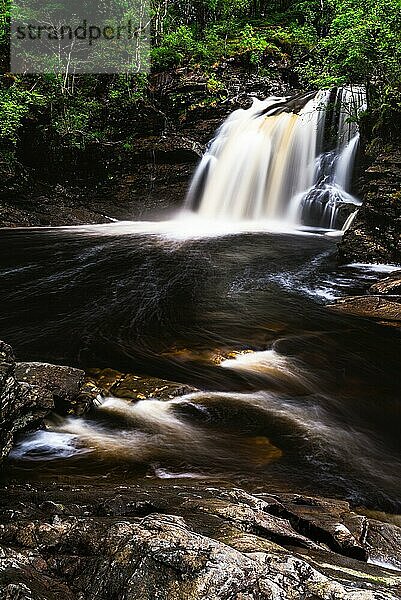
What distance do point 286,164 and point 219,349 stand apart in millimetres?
11969

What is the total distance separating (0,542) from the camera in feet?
6.04

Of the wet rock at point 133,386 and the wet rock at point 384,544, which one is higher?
the wet rock at point 384,544

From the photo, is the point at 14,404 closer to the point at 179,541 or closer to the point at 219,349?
the point at 179,541

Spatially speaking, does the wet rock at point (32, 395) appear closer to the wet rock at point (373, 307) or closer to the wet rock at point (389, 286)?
the wet rock at point (373, 307)

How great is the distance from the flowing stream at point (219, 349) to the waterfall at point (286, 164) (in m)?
0.16

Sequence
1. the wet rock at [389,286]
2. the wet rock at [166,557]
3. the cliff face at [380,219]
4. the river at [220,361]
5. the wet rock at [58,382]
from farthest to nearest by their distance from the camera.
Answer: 1. the cliff face at [380,219]
2. the wet rock at [389,286]
3. the wet rock at [58,382]
4. the river at [220,361]
5. the wet rock at [166,557]

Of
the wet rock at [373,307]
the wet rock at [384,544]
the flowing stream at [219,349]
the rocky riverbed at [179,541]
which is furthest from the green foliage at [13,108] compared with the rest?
the wet rock at [384,544]

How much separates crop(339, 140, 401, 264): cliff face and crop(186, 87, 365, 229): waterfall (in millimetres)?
3658

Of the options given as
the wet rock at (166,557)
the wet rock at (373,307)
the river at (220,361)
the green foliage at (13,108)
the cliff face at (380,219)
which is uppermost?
the green foliage at (13,108)

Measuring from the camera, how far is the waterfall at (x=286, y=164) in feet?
49.8

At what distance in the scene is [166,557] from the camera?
1644mm

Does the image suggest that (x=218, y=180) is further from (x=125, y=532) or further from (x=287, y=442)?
(x=125, y=532)

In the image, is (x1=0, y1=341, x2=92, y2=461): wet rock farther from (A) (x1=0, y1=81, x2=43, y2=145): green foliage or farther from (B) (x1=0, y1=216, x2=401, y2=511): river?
(A) (x1=0, y1=81, x2=43, y2=145): green foliage

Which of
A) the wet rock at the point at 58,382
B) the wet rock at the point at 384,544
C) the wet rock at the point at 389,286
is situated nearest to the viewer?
the wet rock at the point at 384,544
